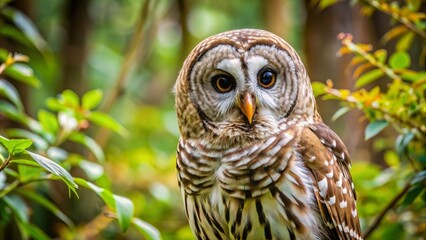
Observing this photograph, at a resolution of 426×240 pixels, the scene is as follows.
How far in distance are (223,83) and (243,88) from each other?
4.1 inches

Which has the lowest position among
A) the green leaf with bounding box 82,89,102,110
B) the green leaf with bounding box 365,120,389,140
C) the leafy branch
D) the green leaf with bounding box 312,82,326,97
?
the green leaf with bounding box 365,120,389,140

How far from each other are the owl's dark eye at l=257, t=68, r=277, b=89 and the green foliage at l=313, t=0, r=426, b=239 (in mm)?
187

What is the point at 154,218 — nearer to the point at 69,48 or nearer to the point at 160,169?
the point at 160,169

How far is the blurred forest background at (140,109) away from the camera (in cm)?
316

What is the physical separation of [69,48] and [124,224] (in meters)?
3.20

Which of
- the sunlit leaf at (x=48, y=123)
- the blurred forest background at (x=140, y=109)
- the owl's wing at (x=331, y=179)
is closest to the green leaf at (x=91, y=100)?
the blurred forest background at (x=140, y=109)

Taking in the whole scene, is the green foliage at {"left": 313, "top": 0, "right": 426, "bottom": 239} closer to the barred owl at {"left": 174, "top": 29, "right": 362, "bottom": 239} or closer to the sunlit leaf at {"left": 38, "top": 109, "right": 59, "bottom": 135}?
the barred owl at {"left": 174, "top": 29, "right": 362, "bottom": 239}

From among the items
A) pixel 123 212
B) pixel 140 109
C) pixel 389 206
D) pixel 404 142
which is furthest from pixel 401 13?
pixel 140 109

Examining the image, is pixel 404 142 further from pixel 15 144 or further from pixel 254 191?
pixel 15 144

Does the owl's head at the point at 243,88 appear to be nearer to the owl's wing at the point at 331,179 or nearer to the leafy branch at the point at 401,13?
the owl's wing at the point at 331,179

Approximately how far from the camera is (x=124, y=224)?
2381mm

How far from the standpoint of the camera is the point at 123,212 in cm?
240

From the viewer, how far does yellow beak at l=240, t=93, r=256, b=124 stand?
9.36ft

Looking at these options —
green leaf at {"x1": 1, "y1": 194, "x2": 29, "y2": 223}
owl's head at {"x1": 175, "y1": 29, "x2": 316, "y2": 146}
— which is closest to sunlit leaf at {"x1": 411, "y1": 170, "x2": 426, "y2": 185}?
owl's head at {"x1": 175, "y1": 29, "x2": 316, "y2": 146}
